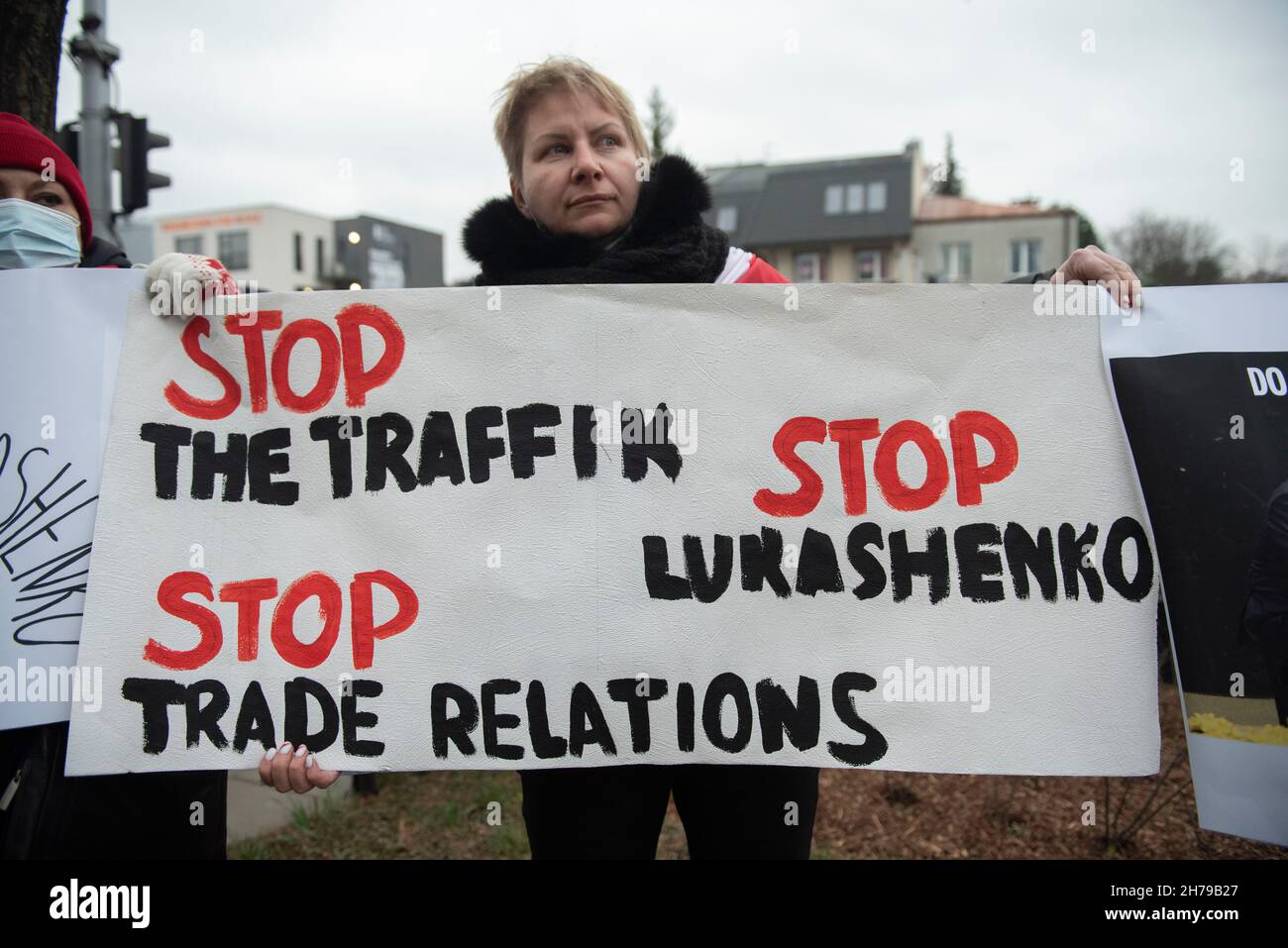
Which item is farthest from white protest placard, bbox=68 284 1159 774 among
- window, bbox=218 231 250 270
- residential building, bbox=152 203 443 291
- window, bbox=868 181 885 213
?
window, bbox=218 231 250 270


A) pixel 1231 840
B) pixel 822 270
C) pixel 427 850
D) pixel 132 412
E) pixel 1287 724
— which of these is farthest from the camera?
pixel 822 270

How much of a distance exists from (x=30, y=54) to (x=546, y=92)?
1.96 metres

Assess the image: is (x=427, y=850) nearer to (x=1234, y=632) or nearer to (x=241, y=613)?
(x=241, y=613)

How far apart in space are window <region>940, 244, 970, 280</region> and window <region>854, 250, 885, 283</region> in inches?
112

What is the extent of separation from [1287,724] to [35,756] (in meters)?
2.54

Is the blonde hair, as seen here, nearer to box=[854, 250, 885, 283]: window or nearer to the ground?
the ground

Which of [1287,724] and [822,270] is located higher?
[822,270]

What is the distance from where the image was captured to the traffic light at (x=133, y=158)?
5645 millimetres

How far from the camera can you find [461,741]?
1713 millimetres

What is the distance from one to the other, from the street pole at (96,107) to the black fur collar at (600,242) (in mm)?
4751

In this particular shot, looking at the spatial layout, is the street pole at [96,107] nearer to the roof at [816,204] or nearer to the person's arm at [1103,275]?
the person's arm at [1103,275]

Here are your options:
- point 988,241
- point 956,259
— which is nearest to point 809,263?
point 956,259
